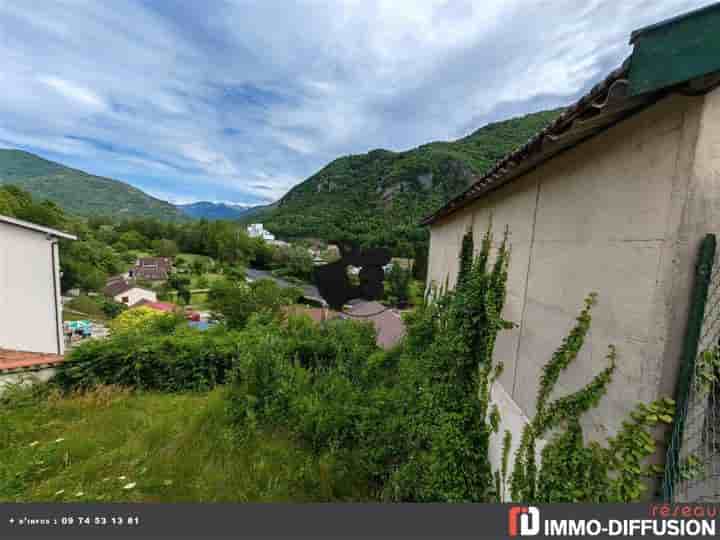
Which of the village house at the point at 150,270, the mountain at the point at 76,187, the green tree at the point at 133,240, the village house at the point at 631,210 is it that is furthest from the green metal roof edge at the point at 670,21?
the mountain at the point at 76,187

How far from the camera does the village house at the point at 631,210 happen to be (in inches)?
50.1

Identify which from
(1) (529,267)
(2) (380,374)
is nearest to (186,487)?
(2) (380,374)

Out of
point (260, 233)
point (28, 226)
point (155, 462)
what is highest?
point (260, 233)

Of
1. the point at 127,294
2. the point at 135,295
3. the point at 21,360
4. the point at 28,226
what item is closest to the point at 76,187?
the point at 127,294

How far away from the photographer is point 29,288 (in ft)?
27.7

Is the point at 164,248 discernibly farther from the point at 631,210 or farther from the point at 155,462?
the point at 631,210

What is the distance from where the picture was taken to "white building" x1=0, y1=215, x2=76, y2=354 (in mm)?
7996

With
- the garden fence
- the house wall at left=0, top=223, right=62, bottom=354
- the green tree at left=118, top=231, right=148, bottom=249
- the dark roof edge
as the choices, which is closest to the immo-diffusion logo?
the garden fence

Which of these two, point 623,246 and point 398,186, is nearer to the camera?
point 623,246

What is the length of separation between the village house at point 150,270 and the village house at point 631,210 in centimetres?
5979

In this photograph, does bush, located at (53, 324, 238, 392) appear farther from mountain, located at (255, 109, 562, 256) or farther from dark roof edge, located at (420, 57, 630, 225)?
dark roof edge, located at (420, 57, 630, 225)

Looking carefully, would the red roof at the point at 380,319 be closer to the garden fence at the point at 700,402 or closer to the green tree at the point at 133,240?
the garden fence at the point at 700,402

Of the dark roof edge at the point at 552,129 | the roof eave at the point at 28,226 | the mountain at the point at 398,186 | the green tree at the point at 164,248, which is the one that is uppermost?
the mountain at the point at 398,186

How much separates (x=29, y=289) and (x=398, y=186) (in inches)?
1459
